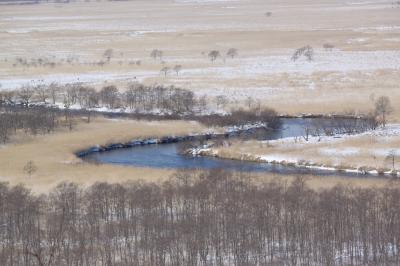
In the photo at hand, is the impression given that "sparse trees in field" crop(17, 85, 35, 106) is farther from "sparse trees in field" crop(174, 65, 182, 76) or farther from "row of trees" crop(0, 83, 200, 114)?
"sparse trees in field" crop(174, 65, 182, 76)

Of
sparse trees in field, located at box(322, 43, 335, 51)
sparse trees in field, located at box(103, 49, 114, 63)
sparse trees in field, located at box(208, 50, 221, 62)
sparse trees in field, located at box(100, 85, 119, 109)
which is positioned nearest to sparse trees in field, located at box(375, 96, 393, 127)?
sparse trees in field, located at box(100, 85, 119, 109)

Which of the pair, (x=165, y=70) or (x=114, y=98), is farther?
(x=165, y=70)

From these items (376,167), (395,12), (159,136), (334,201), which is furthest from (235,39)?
(334,201)

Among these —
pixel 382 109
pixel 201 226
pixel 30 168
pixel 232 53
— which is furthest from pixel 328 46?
pixel 201 226

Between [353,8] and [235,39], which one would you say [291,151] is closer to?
[235,39]

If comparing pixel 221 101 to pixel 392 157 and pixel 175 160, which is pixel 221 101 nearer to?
pixel 175 160

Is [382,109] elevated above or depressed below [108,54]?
below
